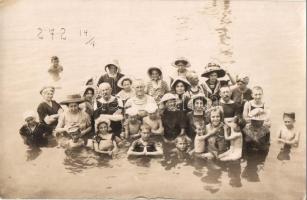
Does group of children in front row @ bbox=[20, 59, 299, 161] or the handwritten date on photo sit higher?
the handwritten date on photo

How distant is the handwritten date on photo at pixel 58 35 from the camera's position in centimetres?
118

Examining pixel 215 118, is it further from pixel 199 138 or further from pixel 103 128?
pixel 103 128

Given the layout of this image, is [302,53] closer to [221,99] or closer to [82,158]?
[221,99]

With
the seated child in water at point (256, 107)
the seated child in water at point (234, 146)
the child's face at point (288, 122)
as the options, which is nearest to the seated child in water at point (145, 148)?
the seated child in water at point (234, 146)

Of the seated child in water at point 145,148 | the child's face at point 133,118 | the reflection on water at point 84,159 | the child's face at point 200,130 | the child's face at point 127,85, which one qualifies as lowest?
the reflection on water at point 84,159

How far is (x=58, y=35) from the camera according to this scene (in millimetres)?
1180

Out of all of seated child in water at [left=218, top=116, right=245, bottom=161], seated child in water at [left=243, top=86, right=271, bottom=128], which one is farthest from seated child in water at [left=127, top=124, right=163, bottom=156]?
seated child in water at [left=243, top=86, right=271, bottom=128]

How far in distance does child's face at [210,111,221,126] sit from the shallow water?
0.15 meters

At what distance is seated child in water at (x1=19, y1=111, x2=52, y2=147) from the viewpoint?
1169mm

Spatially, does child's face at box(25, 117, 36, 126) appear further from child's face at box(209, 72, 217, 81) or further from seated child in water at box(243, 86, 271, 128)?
seated child in water at box(243, 86, 271, 128)

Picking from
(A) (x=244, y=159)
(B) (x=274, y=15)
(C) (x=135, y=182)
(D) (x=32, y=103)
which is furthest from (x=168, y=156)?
(B) (x=274, y=15)

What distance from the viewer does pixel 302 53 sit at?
3.84 feet

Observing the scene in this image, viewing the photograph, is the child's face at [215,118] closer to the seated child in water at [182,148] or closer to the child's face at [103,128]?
the seated child in water at [182,148]

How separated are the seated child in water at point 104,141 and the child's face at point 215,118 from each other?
0.35m
